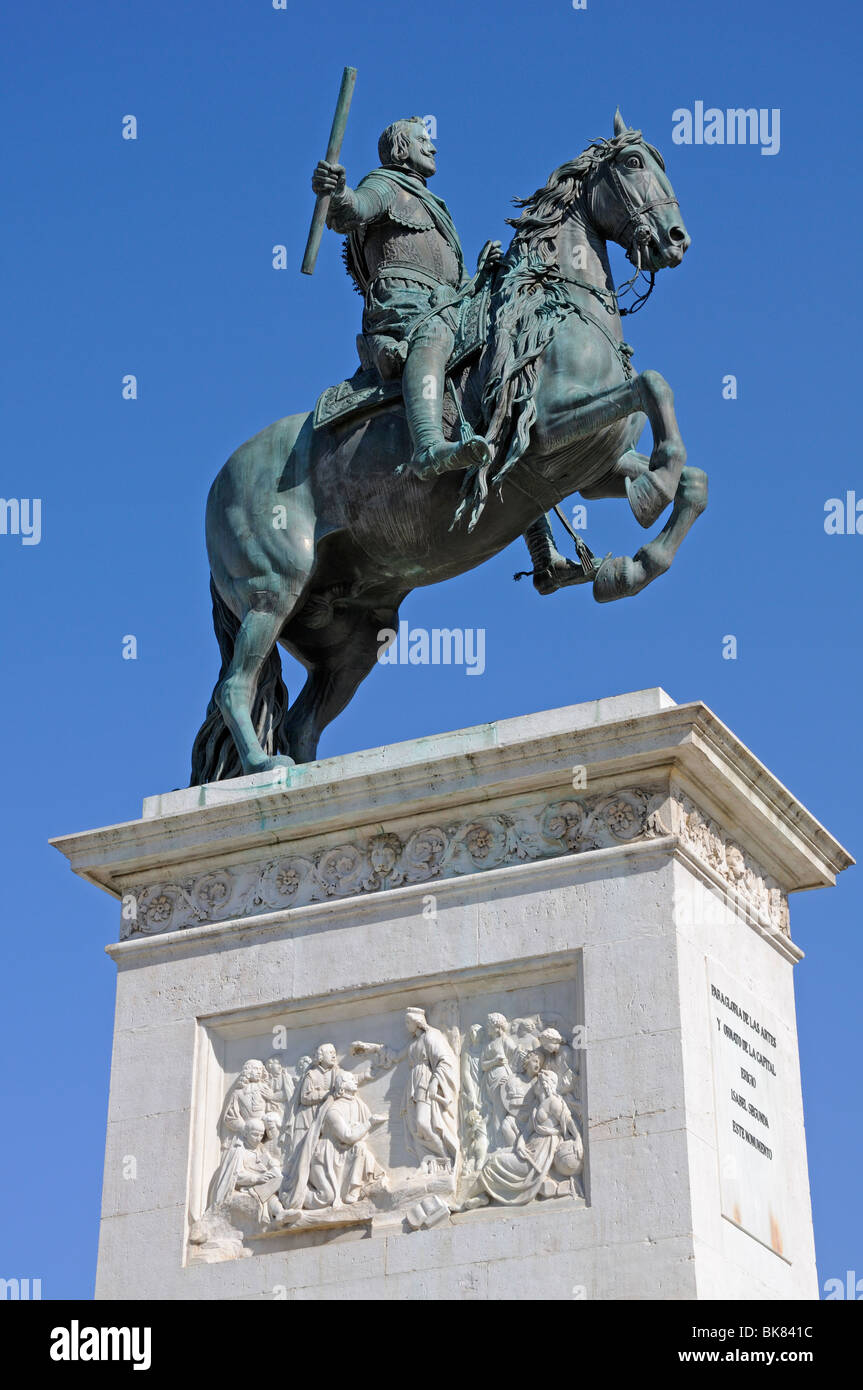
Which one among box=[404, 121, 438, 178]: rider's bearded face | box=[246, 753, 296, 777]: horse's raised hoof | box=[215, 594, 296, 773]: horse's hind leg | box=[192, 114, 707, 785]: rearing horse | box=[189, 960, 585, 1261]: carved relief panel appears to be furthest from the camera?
box=[404, 121, 438, 178]: rider's bearded face

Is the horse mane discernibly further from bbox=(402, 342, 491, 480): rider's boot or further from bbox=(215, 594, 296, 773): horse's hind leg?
bbox=(215, 594, 296, 773): horse's hind leg

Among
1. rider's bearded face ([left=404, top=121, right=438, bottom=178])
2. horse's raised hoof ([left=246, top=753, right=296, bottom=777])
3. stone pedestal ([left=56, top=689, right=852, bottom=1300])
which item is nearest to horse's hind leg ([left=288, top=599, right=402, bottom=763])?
horse's raised hoof ([left=246, top=753, right=296, bottom=777])

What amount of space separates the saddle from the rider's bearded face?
1.59m

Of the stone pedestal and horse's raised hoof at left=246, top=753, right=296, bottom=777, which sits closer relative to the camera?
the stone pedestal

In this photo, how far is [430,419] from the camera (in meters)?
14.5

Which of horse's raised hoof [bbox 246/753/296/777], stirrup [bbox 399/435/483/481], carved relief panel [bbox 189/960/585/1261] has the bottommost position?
carved relief panel [bbox 189/960/585/1261]

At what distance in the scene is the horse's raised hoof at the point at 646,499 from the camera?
1419 centimetres

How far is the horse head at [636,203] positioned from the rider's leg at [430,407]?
1.40m

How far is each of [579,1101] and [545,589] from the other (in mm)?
4077

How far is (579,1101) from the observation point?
12812 millimetres

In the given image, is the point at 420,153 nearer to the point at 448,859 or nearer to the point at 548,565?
the point at 548,565

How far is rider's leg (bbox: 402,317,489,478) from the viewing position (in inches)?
558

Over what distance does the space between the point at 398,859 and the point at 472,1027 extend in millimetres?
1149
